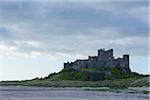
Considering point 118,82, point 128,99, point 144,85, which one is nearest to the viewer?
point 128,99

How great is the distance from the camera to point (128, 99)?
77.8m

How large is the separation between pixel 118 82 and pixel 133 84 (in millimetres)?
13973

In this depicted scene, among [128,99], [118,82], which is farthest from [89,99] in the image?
[118,82]

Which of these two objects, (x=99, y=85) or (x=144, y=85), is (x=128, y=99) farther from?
(x=99, y=85)

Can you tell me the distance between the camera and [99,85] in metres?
199

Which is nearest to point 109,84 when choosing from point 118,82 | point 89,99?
point 118,82

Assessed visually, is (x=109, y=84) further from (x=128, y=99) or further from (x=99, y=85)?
(x=128, y=99)

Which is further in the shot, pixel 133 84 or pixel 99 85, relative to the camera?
pixel 99 85

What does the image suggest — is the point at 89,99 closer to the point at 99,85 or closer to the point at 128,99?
the point at 128,99

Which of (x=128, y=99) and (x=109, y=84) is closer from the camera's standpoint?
(x=128, y=99)

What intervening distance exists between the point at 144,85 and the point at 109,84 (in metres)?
24.9

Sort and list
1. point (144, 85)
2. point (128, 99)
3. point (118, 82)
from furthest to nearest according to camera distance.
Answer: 1. point (118, 82)
2. point (144, 85)
3. point (128, 99)

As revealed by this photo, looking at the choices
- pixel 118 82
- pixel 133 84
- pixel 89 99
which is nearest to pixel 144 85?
pixel 133 84

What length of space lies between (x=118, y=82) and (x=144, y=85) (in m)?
22.5
